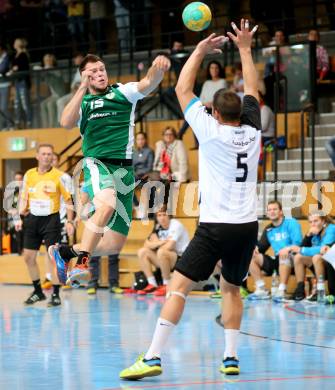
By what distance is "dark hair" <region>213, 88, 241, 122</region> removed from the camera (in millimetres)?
7465

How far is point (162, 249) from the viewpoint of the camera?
15.2m

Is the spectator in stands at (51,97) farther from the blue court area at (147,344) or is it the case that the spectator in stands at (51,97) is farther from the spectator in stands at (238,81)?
the blue court area at (147,344)

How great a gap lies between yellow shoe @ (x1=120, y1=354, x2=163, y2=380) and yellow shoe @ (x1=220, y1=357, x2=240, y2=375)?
1.87 ft

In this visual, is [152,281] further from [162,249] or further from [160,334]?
[160,334]

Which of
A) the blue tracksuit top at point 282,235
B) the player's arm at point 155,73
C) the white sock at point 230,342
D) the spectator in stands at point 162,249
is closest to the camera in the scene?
the white sock at point 230,342

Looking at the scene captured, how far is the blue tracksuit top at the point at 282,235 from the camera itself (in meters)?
14.0

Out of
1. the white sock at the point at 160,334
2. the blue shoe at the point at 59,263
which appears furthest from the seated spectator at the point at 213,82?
the white sock at the point at 160,334

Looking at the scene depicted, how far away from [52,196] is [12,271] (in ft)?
16.0

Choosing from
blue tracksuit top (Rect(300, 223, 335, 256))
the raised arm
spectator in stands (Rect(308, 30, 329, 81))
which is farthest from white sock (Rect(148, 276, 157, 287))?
the raised arm

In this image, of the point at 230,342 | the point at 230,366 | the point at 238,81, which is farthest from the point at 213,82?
the point at 230,366

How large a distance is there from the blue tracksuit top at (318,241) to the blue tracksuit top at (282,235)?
0.24 meters

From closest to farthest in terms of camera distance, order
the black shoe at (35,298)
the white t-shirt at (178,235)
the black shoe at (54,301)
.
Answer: the black shoe at (54,301) < the black shoe at (35,298) < the white t-shirt at (178,235)

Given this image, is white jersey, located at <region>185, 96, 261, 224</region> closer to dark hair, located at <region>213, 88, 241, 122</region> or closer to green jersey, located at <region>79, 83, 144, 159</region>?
dark hair, located at <region>213, 88, 241, 122</region>

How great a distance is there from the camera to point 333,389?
7051 millimetres
